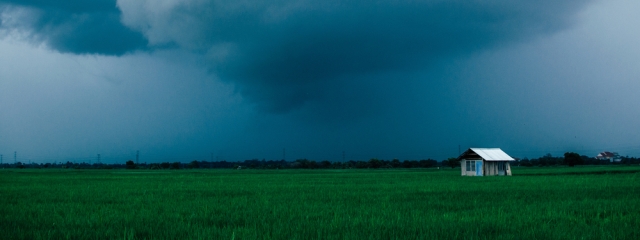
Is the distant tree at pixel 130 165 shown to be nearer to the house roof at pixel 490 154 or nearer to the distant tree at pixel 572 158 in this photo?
the house roof at pixel 490 154

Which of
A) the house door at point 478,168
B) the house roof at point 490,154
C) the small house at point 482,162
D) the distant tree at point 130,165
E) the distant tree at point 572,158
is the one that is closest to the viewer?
the house door at point 478,168

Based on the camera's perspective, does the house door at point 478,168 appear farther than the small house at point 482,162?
No

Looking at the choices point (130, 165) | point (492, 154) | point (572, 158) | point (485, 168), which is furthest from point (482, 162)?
point (130, 165)

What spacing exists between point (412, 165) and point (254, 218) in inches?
4727

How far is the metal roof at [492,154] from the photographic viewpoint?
5038 cm

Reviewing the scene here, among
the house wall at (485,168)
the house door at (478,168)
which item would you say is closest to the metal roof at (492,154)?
the house wall at (485,168)

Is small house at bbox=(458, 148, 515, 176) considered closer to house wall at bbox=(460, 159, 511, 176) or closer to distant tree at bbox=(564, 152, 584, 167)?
house wall at bbox=(460, 159, 511, 176)

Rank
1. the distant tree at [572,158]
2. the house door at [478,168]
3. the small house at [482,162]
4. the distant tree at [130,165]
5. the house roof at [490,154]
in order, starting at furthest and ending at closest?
the distant tree at [130,165], the distant tree at [572,158], the house roof at [490,154], the small house at [482,162], the house door at [478,168]

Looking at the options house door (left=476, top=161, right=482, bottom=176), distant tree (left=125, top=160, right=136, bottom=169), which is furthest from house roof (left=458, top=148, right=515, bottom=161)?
distant tree (left=125, top=160, right=136, bottom=169)

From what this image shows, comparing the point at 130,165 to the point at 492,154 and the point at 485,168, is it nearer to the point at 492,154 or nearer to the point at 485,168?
the point at 492,154

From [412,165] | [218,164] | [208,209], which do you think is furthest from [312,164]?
[208,209]

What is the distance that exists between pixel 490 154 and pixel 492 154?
0.47 meters

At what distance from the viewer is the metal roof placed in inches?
1984

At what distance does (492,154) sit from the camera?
2045 inches
